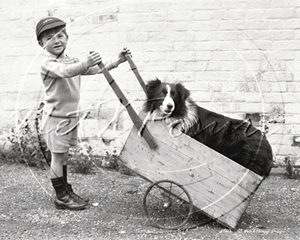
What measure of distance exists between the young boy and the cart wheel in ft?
2.16

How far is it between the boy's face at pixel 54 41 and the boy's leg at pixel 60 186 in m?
0.90

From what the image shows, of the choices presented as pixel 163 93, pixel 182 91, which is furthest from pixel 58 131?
pixel 182 91

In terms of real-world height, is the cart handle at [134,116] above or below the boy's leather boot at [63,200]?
above

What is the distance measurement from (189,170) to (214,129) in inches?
15.9

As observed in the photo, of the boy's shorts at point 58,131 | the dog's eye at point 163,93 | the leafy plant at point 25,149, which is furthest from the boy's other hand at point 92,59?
the leafy plant at point 25,149

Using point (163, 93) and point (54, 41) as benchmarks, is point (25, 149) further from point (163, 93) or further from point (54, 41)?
point (163, 93)

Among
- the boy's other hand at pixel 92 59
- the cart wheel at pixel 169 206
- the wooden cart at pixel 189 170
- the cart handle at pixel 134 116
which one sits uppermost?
the boy's other hand at pixel 92 59

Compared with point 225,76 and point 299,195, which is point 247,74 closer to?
point 225,76

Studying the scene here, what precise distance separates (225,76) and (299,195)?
4.67ft

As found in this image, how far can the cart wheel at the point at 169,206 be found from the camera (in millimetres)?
2961

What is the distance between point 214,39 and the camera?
4.57 meters

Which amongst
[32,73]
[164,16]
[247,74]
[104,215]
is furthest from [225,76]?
[32,73]

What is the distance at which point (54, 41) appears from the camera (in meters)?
3.19

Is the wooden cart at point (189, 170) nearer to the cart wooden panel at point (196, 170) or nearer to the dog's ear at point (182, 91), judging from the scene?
the cart wooden panel at point (196, 170)
